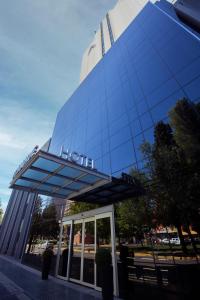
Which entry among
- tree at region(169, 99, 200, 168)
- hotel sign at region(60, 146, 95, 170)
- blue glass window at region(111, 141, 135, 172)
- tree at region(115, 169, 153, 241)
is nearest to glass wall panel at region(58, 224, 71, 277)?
tree at region(115, 169, 153, 241)

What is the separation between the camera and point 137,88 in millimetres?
16594

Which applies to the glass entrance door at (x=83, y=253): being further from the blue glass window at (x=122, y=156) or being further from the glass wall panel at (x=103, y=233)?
the blue glass window at (x=122, y=156)

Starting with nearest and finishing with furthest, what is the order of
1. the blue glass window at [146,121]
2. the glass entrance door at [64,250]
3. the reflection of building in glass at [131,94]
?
1. the glass entrance door at [64,250]
2. the reflection of building in glass at [131,94]
3. the blue glass window at [146,121]

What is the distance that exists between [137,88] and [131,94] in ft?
2.67

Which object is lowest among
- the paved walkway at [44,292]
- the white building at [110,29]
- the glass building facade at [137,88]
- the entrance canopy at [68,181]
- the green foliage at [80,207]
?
the paved walkway at [44,292]

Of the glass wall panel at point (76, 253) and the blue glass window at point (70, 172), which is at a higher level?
the blue glass window at point (70, 172)

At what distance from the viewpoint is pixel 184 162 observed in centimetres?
682

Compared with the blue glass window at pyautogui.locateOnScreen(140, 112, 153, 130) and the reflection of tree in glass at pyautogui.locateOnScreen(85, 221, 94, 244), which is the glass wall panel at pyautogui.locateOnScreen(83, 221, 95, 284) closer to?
the reflection of tree in glass at pyautogui.locateOnScreen(85, 221, 94, 244)

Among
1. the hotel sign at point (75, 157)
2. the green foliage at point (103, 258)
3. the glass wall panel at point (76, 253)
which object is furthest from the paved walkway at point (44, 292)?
the hotel sign at point (75, 157)

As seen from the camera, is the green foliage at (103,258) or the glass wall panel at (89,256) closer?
the green foliage at (103,258)

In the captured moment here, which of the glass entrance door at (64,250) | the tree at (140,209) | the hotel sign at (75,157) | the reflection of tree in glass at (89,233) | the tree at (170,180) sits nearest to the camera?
the tree at (170,180)

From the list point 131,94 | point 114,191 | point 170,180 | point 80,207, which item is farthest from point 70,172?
point 80,207

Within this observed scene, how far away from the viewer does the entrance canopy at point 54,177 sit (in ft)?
20.8

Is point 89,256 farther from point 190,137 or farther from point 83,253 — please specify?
point 190,137
